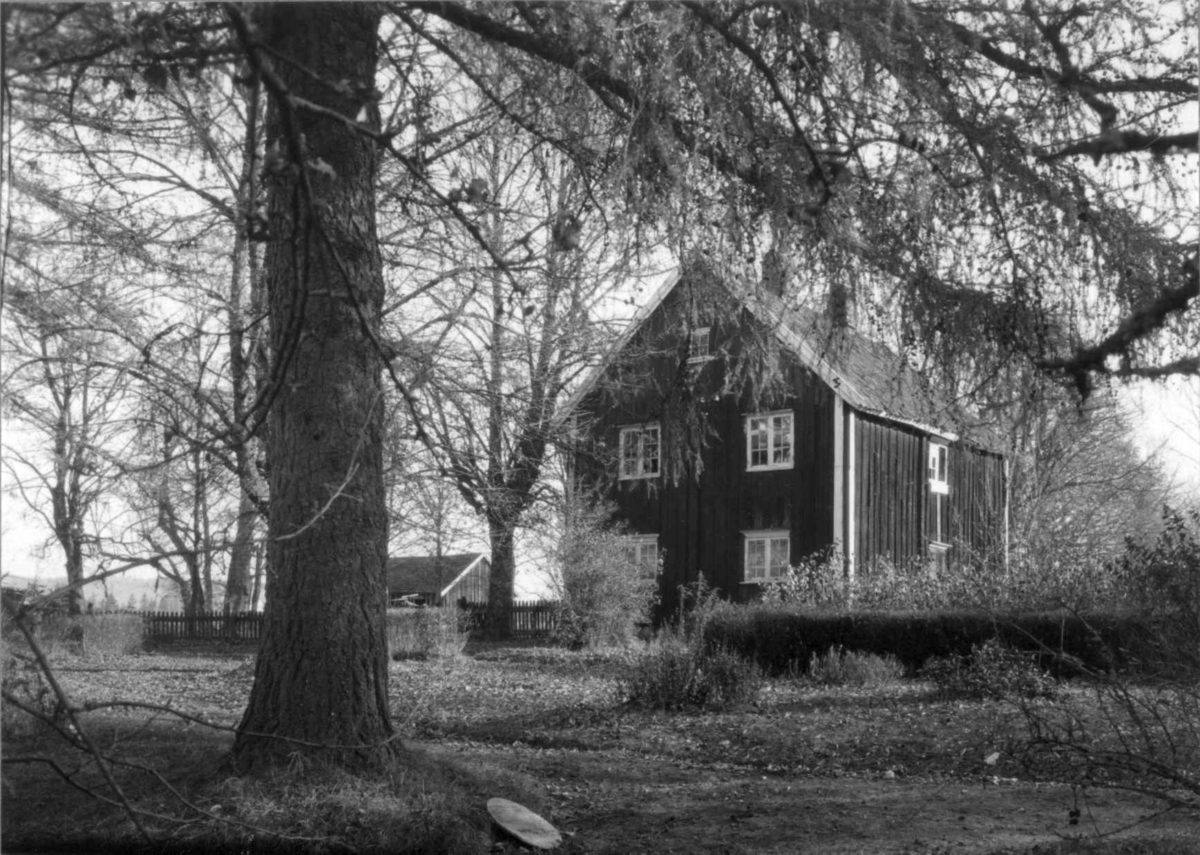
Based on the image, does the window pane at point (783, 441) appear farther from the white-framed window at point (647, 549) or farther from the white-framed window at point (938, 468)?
the white-framed window at point (938, 468)

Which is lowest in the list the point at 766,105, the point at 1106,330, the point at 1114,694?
the point at 1114,694

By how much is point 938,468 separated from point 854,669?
1106 centimetres

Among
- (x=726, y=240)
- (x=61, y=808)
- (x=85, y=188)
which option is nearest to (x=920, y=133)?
(x=726, y=240)

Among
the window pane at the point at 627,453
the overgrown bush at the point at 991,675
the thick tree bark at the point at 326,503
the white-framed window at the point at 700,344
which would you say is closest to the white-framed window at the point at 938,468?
the window pane at the point at 627,453

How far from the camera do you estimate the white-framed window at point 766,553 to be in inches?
813

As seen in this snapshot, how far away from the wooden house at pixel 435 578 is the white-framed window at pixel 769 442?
480cm

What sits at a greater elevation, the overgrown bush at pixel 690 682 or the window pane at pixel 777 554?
the window pane at pixel 777 554

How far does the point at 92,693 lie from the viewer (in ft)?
35.9

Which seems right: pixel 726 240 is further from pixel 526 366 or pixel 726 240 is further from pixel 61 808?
pixel 526 366

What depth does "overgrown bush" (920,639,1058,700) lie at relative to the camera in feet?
32.0

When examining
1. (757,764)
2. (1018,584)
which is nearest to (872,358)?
(757,764)

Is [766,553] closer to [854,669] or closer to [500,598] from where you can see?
[500,598]

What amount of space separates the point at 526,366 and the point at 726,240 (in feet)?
19.4

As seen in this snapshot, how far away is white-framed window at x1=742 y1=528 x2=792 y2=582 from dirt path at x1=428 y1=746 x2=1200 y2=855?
1285 cm
